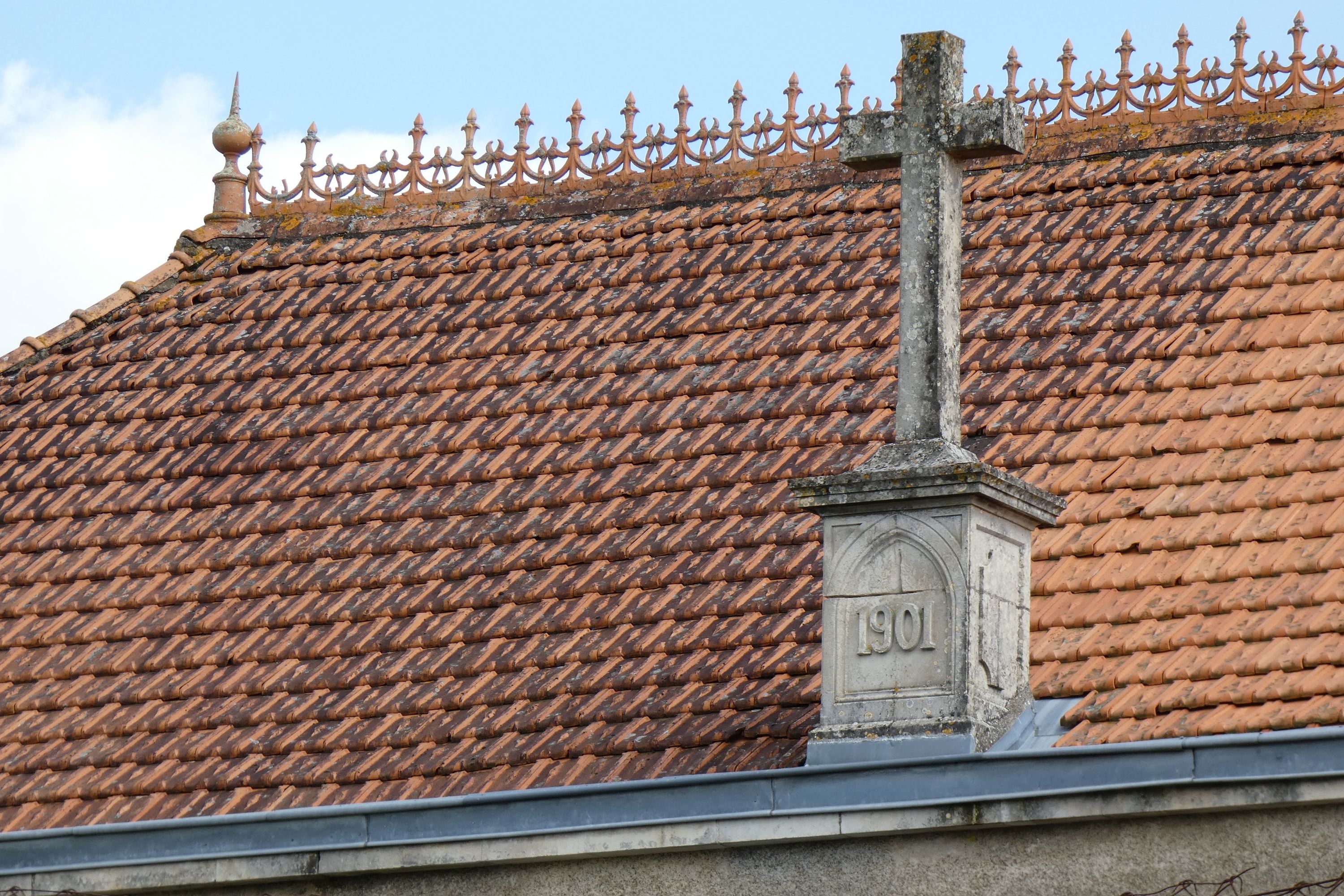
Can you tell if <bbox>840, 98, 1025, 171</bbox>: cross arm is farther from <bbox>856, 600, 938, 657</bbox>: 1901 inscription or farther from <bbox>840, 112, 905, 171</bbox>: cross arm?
<bbox>856, 600, 938, 657</bbox>: 1901 inscription

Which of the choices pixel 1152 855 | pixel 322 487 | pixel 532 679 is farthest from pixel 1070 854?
pixel 322 487

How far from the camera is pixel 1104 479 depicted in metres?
11.5

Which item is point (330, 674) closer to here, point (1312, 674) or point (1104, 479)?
point (1104, 479)

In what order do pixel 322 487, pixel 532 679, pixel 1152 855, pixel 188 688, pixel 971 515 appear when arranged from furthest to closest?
pixel 322 487 < pixel 188 688 < pixel 532 679 < pixel 971 515 < pixel 1152 855

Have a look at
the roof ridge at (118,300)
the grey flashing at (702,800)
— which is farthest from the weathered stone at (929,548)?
the roof ridge at (118,300)

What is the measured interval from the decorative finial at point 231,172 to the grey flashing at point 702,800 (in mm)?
5934

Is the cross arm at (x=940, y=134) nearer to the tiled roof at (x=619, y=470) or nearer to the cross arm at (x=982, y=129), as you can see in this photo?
the cross arm at (x=982, y=129)

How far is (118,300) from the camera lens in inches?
617

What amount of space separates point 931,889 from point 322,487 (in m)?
4.87

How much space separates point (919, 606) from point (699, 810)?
1166 millimetres

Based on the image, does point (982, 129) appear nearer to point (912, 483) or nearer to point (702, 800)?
point (912, 483)

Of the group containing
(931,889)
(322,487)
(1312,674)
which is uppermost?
(322,487)

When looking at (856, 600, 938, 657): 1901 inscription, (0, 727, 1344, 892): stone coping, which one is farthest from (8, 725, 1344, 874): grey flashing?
(856, 600, 938, 657): 1901 inscription

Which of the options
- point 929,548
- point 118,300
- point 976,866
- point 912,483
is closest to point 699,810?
point 976,866
